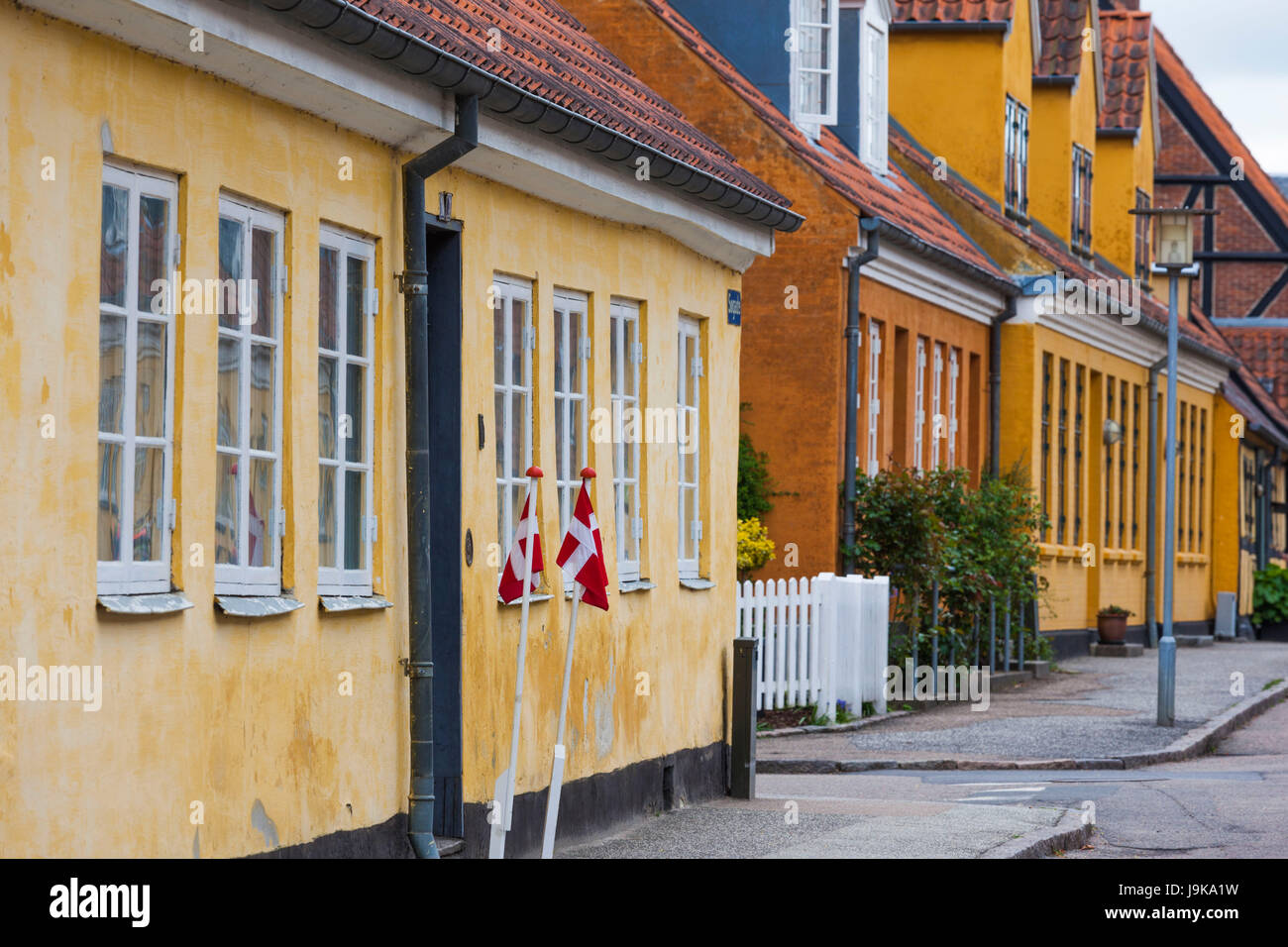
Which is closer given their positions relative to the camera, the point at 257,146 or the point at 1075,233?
the point at 257,146

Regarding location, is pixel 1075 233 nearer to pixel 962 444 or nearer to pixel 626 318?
pixel 962 444

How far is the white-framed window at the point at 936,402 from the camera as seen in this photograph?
2636 cm

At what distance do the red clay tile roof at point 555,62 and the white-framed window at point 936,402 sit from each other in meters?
11.3

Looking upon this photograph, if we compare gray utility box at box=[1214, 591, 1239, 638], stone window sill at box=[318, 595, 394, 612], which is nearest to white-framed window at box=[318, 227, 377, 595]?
stone window sill at box=[318, 595, 394, 612]

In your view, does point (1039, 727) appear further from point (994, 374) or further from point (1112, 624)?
point (1112, 624)

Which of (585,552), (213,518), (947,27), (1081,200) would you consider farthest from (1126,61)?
(213,518)

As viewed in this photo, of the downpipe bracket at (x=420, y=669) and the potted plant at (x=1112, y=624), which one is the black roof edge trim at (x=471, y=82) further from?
the potted plant at (x=1112, y=624)

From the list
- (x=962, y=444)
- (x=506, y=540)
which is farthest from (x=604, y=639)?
(x=962, y=444)

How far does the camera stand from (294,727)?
27.8ft

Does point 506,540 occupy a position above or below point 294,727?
above

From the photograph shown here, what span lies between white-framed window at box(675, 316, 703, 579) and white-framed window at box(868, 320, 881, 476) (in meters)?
9.96

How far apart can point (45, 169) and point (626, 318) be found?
19.9ft

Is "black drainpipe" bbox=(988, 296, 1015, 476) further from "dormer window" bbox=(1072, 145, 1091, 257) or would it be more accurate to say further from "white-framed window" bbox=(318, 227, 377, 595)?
"white-framed window" bbox=(318, 227, 377, 595)

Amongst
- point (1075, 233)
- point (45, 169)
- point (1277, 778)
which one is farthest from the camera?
point (1075, 233)
